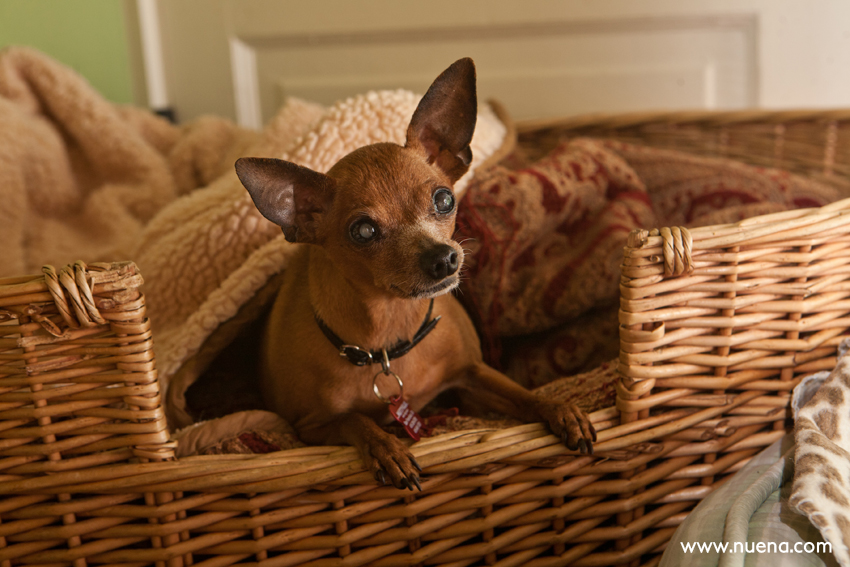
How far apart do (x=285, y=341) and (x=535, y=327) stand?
0.52 metres

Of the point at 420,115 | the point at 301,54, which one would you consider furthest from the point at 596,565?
the point at 301,54

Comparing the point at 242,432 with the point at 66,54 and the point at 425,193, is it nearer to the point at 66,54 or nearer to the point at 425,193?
the point at 425,193

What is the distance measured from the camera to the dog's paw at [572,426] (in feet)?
3.03

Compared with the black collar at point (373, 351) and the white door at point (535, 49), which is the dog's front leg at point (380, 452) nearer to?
the black collar at point (373, 351)

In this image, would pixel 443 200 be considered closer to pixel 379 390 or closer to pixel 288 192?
pixel 288 192

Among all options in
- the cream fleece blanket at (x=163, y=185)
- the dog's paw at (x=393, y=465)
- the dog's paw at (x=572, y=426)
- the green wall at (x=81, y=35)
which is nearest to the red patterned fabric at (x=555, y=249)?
the cream fleece blanket at (x=163, y=185)

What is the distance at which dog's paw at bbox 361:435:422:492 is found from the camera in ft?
2.85

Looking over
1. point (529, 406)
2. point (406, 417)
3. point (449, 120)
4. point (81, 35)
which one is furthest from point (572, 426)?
point (81, 35)

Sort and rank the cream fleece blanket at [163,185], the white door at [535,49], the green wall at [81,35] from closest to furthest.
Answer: the cream fleece blanket at [163,185]
the white door at [535,49]
the green wall at [81,35]

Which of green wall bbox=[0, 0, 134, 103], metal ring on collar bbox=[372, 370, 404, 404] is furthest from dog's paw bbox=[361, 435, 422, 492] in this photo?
green wall bbox=[0, 0, 134, 103]

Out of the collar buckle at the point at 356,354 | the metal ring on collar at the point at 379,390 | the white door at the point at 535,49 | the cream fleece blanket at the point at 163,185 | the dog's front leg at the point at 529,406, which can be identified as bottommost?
the dog's front leg at the point at 529,406

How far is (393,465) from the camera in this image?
88cm

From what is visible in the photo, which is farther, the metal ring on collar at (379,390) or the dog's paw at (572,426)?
the metal ring on collar at (379,390)

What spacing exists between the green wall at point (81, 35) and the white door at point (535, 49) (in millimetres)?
129
